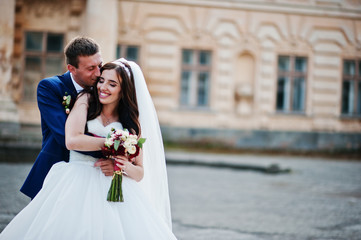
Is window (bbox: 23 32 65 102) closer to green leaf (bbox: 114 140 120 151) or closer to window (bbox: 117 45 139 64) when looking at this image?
window (bbox: 117 45 139 64)

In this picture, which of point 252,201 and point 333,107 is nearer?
point 252,201

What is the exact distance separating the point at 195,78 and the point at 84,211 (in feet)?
52.4

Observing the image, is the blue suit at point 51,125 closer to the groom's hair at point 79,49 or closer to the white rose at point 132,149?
the groom's hair at point 79,49

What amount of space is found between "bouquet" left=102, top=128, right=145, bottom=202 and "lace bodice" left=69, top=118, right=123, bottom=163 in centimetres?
11

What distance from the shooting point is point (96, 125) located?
11.8 feet

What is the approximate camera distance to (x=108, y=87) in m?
3.54

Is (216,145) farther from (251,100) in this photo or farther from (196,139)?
(251,100)

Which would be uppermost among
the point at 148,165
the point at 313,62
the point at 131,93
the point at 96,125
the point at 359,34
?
the point at 359,34

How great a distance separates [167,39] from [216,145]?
438 centimetres

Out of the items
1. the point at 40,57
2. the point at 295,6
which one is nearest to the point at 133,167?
the point at 40,57

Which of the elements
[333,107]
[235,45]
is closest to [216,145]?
[235,45]

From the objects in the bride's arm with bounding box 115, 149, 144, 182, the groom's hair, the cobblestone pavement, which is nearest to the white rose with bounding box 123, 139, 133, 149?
the bride's arm with bounding box 115, 149, 144, 182

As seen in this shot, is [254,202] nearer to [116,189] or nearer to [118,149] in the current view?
[116,189]

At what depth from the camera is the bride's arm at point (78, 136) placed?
11.2ft
